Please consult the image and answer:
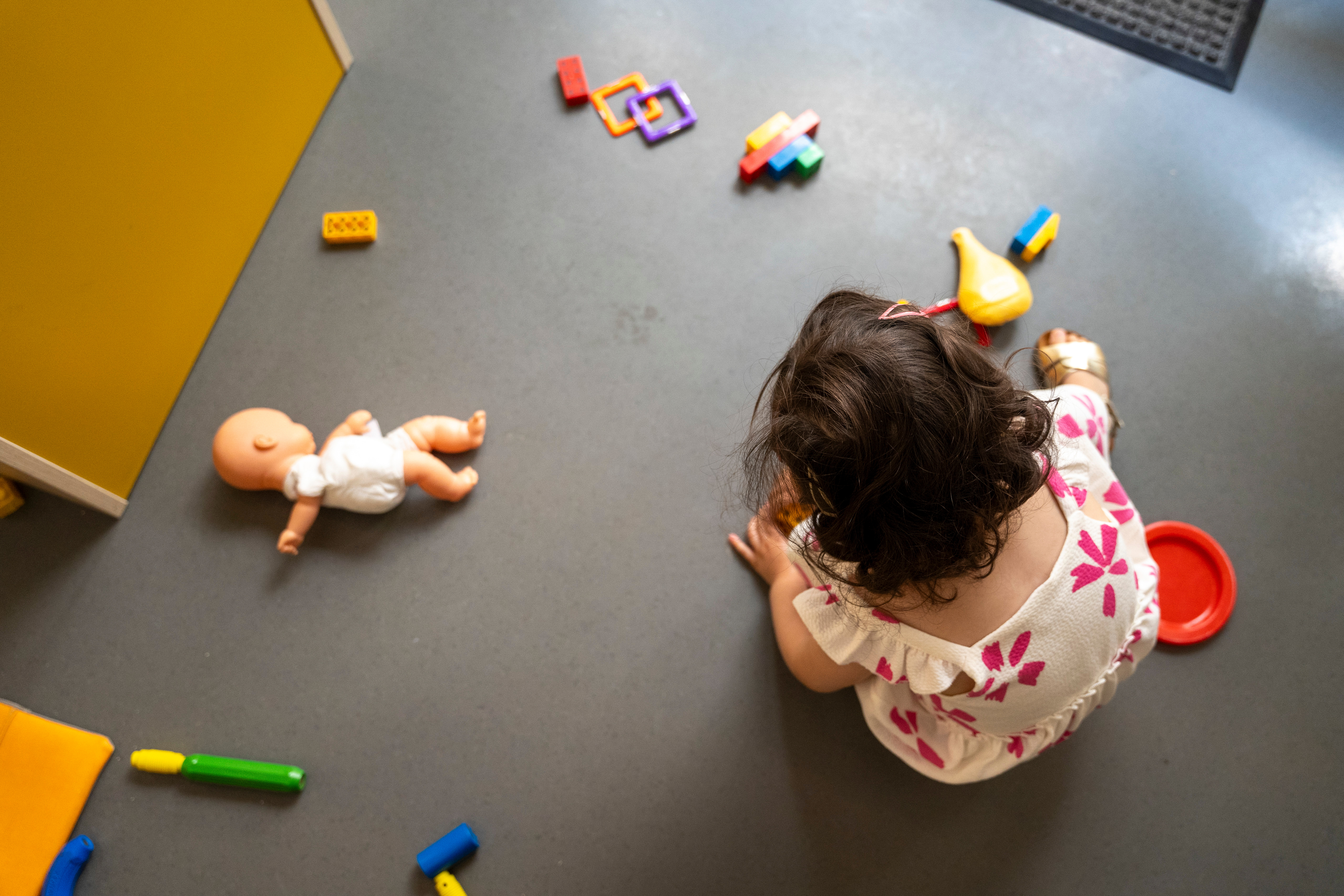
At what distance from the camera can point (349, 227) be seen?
1150mm

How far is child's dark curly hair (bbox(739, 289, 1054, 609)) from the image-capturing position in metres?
0.54

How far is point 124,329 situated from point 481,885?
828mm

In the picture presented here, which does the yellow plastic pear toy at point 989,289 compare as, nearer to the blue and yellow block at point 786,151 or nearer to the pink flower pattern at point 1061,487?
the blue and yellow block at point 786,151

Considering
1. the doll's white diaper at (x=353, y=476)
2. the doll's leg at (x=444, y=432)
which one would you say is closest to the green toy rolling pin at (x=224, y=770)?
the doll's white diaper at (x=353, y=476)

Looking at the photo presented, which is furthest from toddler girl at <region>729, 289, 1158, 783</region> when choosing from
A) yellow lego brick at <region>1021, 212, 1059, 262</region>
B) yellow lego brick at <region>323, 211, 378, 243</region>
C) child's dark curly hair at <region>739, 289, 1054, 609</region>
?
yellow lego brick at <region>323, 211, 378, 243</region>

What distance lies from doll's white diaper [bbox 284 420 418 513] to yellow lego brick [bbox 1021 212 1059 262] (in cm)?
95

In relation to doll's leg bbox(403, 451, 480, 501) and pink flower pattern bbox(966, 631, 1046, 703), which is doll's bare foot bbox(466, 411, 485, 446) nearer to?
doll's leg bbox(403, 451, 480, 501)

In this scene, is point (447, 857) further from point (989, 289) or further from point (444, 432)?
point (989, 289)

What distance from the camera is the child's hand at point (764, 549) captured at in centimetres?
97

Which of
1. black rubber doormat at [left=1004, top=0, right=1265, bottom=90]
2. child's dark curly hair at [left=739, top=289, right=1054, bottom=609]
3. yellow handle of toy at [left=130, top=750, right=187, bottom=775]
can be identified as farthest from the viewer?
black rubber doormat at [left=1004, top=0, right=1265, bottom=90]

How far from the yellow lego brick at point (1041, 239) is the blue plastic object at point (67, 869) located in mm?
1458

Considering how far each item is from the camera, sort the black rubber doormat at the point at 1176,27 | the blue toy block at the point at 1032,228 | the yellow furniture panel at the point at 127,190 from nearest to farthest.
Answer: the yellow furniture panel at the point at 127,190 < the blue toy block at the point at 1032,228 < the black rubber doormat at the point at 1176,27

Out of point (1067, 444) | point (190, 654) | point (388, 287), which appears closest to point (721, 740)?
point (1067, 444)

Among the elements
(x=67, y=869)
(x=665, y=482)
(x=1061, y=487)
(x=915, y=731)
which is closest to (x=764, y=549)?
(x=665, y=482)
